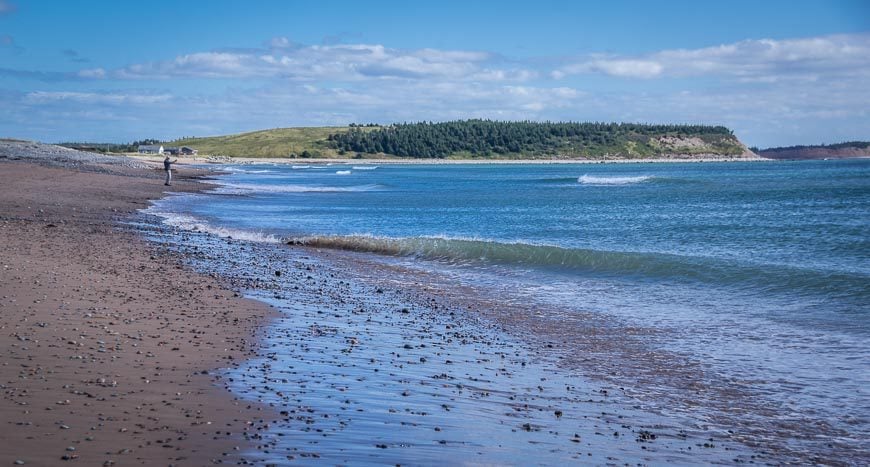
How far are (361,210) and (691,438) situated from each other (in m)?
38.8

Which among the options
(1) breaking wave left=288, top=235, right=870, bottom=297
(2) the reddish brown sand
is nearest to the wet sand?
(2) the reddish brown sand

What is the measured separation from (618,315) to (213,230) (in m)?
18.1

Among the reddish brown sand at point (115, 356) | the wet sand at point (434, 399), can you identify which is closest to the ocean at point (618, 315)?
the wet sand at point (434, 399)

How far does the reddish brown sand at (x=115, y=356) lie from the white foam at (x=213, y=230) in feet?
24.2

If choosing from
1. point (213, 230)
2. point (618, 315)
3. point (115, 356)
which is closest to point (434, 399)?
point (115, 356)

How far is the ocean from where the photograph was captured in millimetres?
8219

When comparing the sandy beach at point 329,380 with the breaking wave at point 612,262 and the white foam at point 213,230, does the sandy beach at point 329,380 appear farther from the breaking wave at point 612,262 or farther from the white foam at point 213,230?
the white foam at point 213,230

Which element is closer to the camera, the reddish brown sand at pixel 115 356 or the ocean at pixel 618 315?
the reddish brown sand at pixel 115 356

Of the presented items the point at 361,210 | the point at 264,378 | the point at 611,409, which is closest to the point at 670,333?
the point at 611,409

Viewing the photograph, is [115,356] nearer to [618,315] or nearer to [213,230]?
[618,315]

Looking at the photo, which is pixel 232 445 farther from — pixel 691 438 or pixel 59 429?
pixel 691 438

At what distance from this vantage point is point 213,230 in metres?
29.5

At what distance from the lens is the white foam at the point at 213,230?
27906mm

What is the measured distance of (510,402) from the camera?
9.13 meters
